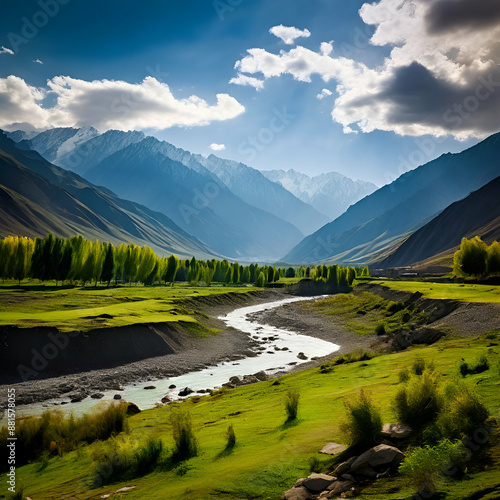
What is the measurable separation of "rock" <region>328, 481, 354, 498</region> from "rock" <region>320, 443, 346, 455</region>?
2043 mm

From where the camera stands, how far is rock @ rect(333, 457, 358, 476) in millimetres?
10391

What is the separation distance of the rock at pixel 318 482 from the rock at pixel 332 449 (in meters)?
1.82

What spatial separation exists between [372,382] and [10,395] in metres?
29.4

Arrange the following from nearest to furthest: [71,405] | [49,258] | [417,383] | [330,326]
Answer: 1. [417,383]
2. [71,405]
3. [330,326]
4. [49,258]

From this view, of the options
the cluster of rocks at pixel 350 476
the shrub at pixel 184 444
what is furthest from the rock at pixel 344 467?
the shrub at pixel 184 444

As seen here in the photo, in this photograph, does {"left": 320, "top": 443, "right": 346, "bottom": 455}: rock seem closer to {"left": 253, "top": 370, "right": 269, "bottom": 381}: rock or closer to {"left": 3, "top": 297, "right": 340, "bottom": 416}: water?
{"left": 3, "top": 297, "right": 340, "bottom": 416}: water

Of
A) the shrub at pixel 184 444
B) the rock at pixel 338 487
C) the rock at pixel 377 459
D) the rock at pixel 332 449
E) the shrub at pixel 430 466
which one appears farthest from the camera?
the shrub at pixel 184 444

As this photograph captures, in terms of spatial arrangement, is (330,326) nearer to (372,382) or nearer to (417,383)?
(372,382)

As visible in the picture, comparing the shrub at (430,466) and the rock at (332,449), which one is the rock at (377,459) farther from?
the rock at (332,449)

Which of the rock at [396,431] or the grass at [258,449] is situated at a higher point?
the rock at [396,431]

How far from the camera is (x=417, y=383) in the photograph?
12.6m

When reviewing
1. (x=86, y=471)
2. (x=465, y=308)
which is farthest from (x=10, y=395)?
(x=465, y=308)

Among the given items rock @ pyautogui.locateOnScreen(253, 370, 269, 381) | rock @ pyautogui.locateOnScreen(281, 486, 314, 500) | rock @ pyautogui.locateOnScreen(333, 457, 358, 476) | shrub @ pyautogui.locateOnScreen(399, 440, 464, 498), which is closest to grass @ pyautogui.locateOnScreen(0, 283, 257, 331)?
rock @ pyautogui.locateOnScreen(253, 370, 269, 381)

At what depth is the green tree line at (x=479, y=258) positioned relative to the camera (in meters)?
95.1
